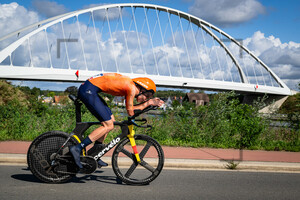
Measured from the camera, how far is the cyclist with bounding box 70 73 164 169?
159 inches

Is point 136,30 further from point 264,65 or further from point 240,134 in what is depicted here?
point 240,134

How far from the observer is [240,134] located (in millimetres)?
8234

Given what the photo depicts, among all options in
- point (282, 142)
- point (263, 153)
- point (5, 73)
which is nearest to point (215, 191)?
point (263, 153)

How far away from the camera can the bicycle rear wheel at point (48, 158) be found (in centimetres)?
425

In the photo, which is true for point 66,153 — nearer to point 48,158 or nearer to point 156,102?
point 48,158

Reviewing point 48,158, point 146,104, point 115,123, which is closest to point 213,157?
point 146,104

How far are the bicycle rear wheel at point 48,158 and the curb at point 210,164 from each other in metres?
1.33

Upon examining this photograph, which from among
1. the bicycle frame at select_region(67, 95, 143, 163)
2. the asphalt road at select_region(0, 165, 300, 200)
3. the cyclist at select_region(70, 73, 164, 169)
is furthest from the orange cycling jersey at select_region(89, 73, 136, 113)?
the asphalt road at select_region(0, 165, 300, 200)

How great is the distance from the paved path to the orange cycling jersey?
1925 mm

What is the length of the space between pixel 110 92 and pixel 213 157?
326 cm

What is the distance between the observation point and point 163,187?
4.41m

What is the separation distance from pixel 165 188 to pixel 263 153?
395 centimetres

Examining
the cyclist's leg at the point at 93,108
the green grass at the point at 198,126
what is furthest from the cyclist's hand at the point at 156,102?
the green grass at the point at 198,126

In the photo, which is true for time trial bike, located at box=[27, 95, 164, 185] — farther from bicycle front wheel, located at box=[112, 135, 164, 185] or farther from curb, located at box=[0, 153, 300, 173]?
curb, located at box=[0, 153, 300, 173]
